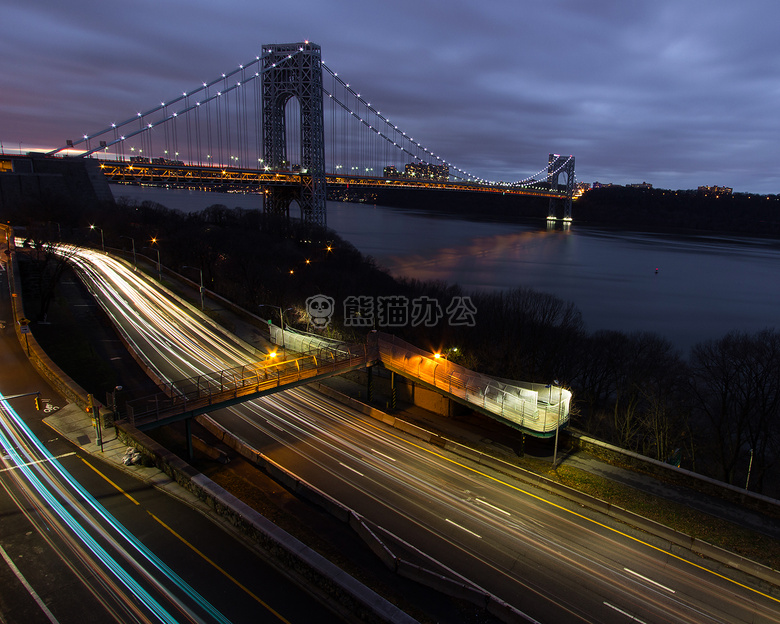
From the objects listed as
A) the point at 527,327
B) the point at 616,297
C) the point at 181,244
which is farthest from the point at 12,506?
the point at 616,297

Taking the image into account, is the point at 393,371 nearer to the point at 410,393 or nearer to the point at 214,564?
the point at 410,393

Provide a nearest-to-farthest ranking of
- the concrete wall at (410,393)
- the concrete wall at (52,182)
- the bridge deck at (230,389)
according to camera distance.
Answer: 1. the bridge deck at (230,389)
2. the concrete wall at (410,393)
3. the concrete wall at (52,182)

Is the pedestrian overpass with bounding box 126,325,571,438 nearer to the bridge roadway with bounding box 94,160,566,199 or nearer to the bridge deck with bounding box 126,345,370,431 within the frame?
the bridge deck with bounding box 126,345,370,431

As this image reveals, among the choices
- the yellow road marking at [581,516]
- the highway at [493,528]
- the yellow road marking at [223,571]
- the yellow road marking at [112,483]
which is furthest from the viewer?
the yellow road marking at [581,516]

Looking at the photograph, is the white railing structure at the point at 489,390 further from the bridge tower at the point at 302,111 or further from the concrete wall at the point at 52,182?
the concrete wall at the point at 52,182
